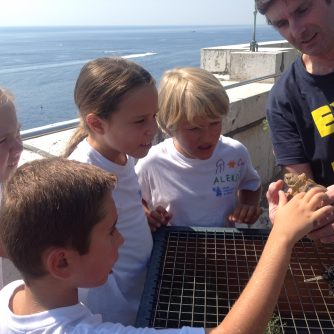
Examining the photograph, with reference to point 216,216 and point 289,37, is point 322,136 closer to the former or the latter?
point 289,37

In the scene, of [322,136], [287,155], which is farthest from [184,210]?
[322,136]

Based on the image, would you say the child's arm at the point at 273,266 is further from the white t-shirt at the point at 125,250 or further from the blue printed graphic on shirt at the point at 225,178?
the blue printed graphic on shirt at the point at 225,178

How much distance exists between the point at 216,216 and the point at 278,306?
988 mm

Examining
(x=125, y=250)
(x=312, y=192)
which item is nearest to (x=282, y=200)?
(x=312, y=192)

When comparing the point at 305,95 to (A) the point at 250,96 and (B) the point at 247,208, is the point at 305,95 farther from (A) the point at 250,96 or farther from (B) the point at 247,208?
(A) the point at 250,96

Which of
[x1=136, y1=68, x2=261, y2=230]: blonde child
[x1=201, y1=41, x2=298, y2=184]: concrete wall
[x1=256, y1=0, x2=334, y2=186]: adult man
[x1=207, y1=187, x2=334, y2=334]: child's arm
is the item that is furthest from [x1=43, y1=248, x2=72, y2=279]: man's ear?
[x1=201, y1=41, x2=298, y2=184]: concrete wall

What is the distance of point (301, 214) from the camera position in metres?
1.48

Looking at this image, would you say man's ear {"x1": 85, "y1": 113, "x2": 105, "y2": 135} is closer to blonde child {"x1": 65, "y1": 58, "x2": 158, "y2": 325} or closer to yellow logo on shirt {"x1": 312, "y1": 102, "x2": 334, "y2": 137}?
blonde child {"x1": 65, "y1": 58, "x2": 158, "y2": 325}

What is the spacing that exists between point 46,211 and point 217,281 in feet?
2.67

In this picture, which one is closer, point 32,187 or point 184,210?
point 32,187

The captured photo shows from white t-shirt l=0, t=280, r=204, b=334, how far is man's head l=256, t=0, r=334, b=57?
5.08 ft

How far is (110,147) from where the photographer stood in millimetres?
2105

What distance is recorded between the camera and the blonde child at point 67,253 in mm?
1258

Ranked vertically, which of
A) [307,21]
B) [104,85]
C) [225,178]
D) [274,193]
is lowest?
[225,178]
